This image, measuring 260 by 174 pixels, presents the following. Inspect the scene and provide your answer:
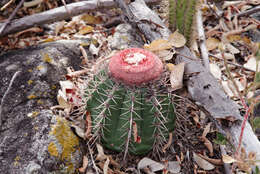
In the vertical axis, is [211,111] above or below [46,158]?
above

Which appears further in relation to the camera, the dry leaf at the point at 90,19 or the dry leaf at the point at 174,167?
the dry leaf at the point at 90,19

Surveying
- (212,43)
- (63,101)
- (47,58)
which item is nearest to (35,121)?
(63,101)

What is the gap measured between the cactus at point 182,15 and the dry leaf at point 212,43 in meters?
0.47

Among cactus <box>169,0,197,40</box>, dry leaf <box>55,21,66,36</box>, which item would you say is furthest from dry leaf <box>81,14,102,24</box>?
cactus <box>169,0,197,40</box>

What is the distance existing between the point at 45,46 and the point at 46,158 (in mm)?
931

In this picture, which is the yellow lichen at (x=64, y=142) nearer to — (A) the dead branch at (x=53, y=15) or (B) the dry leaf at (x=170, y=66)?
(B) the dry leaf at (x=170, y=66)

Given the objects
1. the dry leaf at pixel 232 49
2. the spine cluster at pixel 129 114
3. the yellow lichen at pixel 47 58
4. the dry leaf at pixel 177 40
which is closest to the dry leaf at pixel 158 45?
the dry leaf at pixel 177 40

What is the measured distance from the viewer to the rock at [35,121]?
1399mm

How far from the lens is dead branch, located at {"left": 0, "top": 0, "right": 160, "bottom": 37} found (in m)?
2.05

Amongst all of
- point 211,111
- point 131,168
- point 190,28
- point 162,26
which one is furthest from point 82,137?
point 190,28

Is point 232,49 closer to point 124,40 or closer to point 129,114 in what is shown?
point 124,40

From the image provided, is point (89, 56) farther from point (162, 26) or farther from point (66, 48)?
point (162, 26)

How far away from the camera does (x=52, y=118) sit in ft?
5.14

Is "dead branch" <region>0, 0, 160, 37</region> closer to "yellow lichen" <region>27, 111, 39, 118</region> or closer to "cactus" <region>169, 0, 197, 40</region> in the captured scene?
"cactus" <region>169, 0, 197, 40</region>
